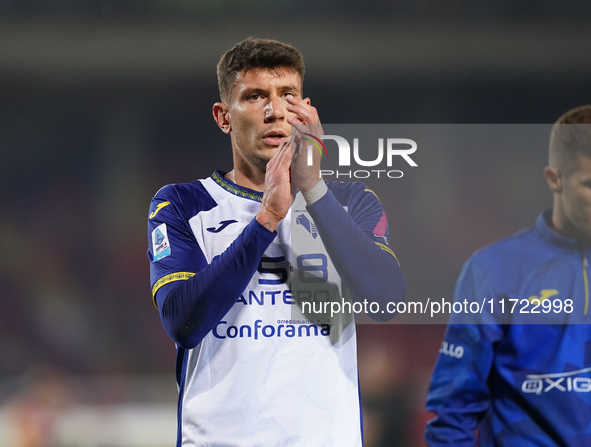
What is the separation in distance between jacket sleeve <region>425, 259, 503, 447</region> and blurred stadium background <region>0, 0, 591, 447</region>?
0.69 m

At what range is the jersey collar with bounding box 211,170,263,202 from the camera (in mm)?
1789

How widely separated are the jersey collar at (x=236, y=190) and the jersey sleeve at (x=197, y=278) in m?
0.25

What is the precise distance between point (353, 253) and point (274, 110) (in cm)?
54

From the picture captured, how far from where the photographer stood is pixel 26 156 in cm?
297

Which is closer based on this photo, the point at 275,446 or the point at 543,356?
the point at 275,446

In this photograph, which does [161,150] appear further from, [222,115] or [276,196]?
[276,196]

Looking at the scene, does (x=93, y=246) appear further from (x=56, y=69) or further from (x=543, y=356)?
(x=543, y=356)

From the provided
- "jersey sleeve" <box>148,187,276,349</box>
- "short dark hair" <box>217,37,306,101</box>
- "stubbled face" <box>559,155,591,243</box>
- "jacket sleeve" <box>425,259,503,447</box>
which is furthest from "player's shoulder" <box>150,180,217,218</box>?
"stubbled face" <box>559,155,591,243</box>

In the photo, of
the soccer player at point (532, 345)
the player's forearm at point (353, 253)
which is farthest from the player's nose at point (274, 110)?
the soccer player at point (532, 345)

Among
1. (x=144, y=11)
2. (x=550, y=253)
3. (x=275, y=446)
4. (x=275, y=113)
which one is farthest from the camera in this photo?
(x=144, y=11)

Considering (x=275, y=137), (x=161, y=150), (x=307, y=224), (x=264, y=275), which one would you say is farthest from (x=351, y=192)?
(x=161, y=150)

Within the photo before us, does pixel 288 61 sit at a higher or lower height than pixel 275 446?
higher

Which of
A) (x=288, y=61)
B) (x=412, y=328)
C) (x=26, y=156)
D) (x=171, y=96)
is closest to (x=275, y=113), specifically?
(x=288, y=61)

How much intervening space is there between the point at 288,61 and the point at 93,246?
1.74m
